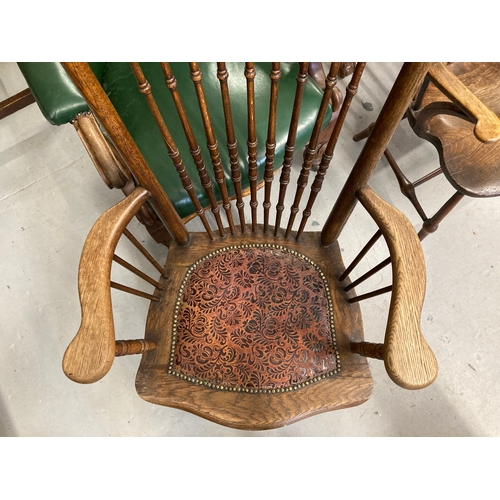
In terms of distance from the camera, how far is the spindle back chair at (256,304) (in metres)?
0.63

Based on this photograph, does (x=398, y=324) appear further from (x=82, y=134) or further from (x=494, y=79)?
(x=494, y=79)

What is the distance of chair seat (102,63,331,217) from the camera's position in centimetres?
99

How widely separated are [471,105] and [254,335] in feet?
2.22

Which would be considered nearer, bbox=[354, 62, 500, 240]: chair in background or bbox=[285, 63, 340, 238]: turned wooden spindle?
bbox=[285, 63, 340, 238]: turned wooden spindle

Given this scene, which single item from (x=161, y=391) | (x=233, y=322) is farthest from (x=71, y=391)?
(x=233, y=322)

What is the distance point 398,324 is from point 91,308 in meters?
0.51

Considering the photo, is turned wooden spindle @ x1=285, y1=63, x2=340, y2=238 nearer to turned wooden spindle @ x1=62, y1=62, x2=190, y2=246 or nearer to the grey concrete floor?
turned wooden spindle @ x1=62, y1=62, x2=190, y2=246

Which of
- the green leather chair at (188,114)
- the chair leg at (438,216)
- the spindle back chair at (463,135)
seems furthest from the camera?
the chair leg at (438,216)

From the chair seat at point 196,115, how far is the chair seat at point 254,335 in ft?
0.58

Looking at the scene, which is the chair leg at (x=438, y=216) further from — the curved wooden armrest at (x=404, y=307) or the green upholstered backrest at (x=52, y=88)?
the green upholstered backrest at (x=52, y=88)

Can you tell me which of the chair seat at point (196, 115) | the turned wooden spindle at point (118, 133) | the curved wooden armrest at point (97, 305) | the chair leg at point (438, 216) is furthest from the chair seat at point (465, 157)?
the curved wooden armrest at point (97, 305)

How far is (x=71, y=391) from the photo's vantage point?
135 cm

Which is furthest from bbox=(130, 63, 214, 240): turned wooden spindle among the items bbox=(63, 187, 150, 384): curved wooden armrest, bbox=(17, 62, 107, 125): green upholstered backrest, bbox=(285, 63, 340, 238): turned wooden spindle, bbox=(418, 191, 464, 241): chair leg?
bbox=(418, 191, 464, 241): chair leg

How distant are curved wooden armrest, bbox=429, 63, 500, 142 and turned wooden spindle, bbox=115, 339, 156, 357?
2.59 feet
